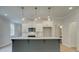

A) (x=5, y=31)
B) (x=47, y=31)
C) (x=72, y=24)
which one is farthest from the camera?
(x=5, y=31)

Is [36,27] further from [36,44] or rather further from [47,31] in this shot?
[36,44]

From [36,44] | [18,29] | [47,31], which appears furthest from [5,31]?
[47,31]

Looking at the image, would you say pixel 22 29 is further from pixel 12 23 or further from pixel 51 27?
pixel 51 27

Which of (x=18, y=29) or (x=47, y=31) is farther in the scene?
(x=47, y=31)

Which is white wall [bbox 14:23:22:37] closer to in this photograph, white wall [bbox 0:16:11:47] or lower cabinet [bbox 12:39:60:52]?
white wall [bbox 0:16:11:47]

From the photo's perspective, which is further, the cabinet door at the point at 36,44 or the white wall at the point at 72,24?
the cabinet door at the point at 36,44

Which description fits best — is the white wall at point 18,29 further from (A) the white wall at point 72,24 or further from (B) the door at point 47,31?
(A) the white wall at point 72,24

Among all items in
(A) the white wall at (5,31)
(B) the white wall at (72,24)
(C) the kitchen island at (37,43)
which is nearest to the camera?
(B) the white wall at (72,24)

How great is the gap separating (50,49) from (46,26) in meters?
1.32

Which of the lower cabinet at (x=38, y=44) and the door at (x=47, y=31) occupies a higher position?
the door at (x=47, y=31)

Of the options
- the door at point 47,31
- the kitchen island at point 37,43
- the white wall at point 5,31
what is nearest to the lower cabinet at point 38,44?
the kitchen island at point 37,43

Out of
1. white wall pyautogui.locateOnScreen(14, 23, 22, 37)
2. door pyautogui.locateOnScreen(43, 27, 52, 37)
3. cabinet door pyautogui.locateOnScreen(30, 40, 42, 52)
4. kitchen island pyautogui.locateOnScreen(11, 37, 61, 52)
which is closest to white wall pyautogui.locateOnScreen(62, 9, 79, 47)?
kitchen island pyautogui.locateOnScreen(11, 37, 61, 52)
